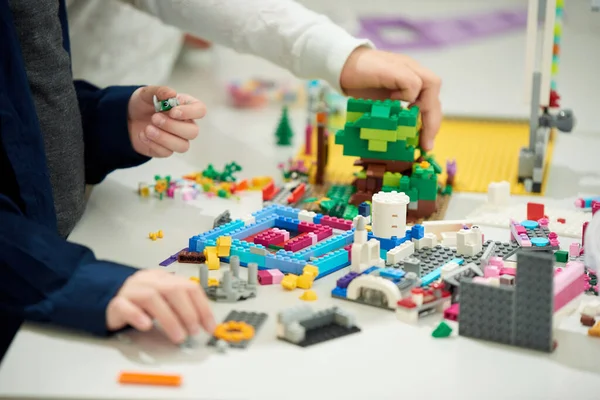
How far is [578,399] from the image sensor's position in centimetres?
61

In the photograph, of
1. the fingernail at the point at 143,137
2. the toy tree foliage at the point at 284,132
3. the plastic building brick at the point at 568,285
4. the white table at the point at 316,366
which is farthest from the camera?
the toy tree foliage at the point at 284,132

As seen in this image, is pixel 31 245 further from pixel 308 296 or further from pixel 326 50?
pixel 326 50

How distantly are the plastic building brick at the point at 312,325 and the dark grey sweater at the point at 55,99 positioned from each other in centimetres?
35

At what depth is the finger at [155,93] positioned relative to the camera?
0.99 meters

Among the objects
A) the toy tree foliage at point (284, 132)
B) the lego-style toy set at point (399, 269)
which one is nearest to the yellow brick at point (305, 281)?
the lego-style toy set at point (399, 269)

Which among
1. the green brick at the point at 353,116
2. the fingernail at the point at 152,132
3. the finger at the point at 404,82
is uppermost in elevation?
the finger at the point at 404,82

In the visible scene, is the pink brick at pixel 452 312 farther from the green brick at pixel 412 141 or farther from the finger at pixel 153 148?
the finger at pixel 153 148

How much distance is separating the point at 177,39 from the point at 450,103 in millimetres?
540

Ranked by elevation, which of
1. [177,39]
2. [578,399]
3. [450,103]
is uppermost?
[177,39]

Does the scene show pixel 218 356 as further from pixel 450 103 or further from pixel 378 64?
pixel 450 103

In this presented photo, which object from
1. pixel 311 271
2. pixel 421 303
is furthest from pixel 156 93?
pixel 421 303

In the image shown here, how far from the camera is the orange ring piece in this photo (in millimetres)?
684

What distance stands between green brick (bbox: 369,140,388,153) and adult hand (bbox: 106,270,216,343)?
0.38 metres

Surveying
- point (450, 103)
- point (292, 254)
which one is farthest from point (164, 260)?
point (450, 103)
